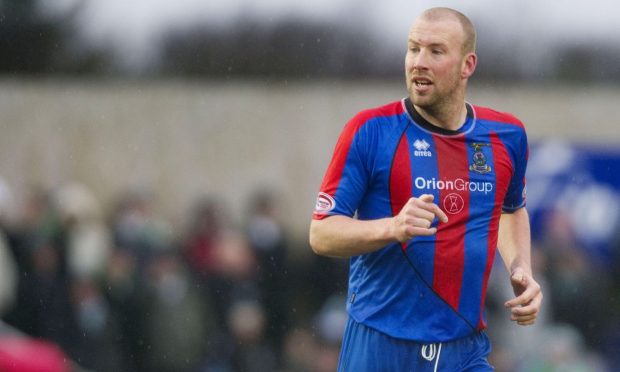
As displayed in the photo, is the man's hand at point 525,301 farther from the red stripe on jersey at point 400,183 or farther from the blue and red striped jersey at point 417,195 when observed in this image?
the red stripe on jersey at point 400,183

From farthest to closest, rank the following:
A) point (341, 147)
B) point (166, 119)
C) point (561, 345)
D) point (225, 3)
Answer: point (225, 3)
point (166, 119)
point (561, 345)
point (341, 147)

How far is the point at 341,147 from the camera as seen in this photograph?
13.3 ft

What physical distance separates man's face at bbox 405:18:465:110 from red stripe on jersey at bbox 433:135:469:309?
0.16 metres

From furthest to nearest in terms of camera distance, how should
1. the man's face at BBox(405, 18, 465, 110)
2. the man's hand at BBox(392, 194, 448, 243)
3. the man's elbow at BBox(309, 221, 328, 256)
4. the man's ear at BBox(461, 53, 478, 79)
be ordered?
the man's ear at BBox(461, 53, 478, 79) < the man's face at BBox(405, 18, 465, 110) < the man's elbow at BBox(309, 221, 328, 256) < the man's hand at BBox(392, 194, 448, 243)

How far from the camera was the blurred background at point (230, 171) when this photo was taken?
8.85m

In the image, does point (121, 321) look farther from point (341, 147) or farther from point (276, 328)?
point (341, 147)

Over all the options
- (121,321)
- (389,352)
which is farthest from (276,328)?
(389,352)

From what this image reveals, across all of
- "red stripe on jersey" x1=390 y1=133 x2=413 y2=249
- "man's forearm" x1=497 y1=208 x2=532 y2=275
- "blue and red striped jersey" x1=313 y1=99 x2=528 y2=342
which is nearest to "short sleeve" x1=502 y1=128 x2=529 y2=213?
"man's forearm" x1=497 y1=208 x2=532 y2=275

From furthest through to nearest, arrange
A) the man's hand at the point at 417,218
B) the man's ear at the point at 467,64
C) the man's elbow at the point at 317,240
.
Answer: the man's ear at the point at 467,64
the man's elbow at the point at 317,240
the man's hand at the point at 417,218

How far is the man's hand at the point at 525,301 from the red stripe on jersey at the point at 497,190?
106 mm

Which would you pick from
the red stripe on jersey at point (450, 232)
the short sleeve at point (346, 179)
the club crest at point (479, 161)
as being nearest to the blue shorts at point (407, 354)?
the red stripe on jersey at point (450, 232)

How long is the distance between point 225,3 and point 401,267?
757 cm

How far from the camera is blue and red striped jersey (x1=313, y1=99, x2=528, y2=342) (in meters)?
4.05

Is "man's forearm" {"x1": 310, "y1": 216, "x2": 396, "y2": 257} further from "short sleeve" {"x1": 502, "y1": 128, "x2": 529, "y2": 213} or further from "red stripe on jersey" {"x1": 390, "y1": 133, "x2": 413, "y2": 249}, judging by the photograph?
"short sleeve" {"x1": 502, "y1": 128, "x2": 529, "y2": 213}
